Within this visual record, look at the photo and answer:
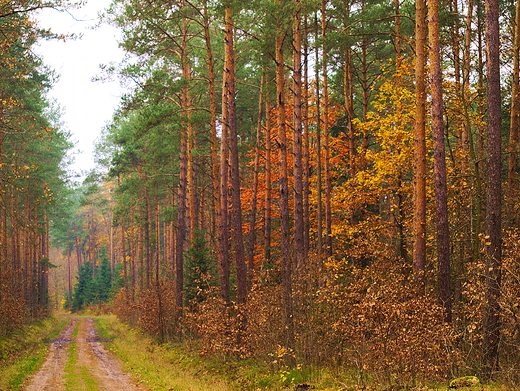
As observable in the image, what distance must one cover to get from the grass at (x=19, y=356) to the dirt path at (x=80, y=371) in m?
0.34

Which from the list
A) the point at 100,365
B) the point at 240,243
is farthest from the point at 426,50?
the point at 100,365

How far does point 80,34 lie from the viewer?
13.0 metres

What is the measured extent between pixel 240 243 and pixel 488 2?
363 inches

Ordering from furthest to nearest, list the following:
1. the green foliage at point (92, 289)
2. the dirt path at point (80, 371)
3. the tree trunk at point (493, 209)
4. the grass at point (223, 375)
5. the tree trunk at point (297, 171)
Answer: the green foliage at point (92, 289) < the tree trunk at point (297, 171) < the dirt path at point (80, 371) < the grass at point (223, 375) < the tree trunk at point (493, 209)

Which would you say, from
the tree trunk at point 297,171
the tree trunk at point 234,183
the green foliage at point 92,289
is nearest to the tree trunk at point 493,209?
the tree trunk at point 297,171

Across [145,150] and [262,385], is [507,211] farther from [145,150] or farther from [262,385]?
[145,150]

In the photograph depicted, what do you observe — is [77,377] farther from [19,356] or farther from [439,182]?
[439,182]

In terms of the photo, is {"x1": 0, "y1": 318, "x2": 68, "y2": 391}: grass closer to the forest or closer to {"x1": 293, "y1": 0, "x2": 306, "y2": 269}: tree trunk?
the forest

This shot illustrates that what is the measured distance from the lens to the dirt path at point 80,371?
1334cm

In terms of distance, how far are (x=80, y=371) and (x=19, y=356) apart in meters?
5.12

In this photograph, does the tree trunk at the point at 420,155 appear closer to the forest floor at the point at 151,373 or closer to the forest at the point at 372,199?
the forest at the point at 372,199


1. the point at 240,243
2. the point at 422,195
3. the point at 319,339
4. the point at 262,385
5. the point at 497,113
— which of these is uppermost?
the point at 497,113

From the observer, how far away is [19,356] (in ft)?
64.5

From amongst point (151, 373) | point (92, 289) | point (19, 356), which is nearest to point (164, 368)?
point (151, 373)
